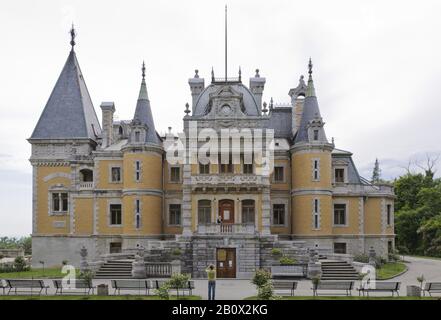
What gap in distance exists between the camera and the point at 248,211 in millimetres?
44562

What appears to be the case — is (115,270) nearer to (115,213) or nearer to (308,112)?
(115,213)

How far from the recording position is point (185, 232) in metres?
42.9

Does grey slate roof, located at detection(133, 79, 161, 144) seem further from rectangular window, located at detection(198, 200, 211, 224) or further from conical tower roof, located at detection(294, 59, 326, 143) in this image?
conical tower roof, located at detection(294, 59, 326, 143)

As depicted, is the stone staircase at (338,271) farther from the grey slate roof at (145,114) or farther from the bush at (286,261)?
the grey slate roof at (145,114)

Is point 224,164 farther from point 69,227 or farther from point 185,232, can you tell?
point 69,227

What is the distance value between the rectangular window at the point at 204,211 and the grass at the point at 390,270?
14015 mm

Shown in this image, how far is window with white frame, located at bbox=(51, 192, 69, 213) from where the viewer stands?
48.2 meters

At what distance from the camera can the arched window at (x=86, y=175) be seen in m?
48.8

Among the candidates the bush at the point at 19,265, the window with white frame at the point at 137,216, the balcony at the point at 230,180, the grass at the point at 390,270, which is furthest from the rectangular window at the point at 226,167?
the bush at the point at 19,265

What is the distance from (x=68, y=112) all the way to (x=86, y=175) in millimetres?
6024
